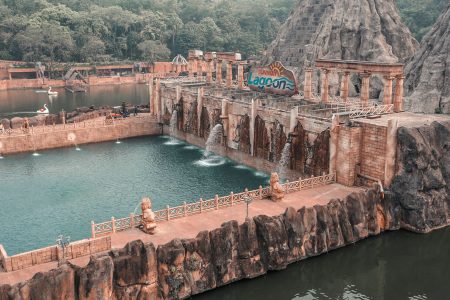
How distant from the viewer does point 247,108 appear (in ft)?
190

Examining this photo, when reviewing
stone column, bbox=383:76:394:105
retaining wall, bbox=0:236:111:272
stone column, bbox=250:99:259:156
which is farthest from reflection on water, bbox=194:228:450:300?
stone column, bbox=250:99:259:156

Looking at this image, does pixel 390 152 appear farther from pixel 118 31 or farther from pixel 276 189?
pixel 118 31

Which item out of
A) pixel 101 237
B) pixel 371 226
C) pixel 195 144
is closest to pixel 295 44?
pixel 195 144

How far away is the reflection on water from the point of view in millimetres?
32531

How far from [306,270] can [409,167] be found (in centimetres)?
1310

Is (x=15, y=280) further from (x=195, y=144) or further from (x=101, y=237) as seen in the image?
Result: (x=195, y=144)

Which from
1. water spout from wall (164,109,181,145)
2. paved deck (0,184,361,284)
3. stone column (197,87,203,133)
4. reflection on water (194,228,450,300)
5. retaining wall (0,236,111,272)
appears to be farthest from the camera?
water spout from wall (164,109,181,145)

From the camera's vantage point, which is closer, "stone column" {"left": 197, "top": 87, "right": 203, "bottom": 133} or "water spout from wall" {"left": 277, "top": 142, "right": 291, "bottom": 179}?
"water spout from wall" {"left": 277, "top": 142, "right": 291, "bottom": 179}

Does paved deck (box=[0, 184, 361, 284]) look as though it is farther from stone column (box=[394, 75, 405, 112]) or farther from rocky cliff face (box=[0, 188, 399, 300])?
stone column (box=[394, 75, 405, 112])

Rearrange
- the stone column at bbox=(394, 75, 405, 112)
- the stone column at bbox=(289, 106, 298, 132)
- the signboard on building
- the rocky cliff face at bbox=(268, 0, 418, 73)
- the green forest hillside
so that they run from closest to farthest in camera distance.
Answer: the stone column at bbox=(394, 75, 405, 112)
the stone column at bbox=(289, 106, 298, 132)
the signboard on building
the rocky cliff face at bbox=(268, 0, 418, 73)
the green forest hillside

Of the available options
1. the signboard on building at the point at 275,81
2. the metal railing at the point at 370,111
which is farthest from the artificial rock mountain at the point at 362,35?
the metal railing at the point at 370,111

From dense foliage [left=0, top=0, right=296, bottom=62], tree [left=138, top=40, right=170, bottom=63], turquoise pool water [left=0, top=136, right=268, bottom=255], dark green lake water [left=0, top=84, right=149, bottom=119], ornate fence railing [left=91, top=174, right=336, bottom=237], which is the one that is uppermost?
dense foliage [left=0, top=0, right=296, bottom=62]

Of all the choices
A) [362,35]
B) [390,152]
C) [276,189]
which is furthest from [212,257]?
[362,35]

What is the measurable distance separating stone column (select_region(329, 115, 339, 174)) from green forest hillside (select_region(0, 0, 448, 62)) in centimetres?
9581
